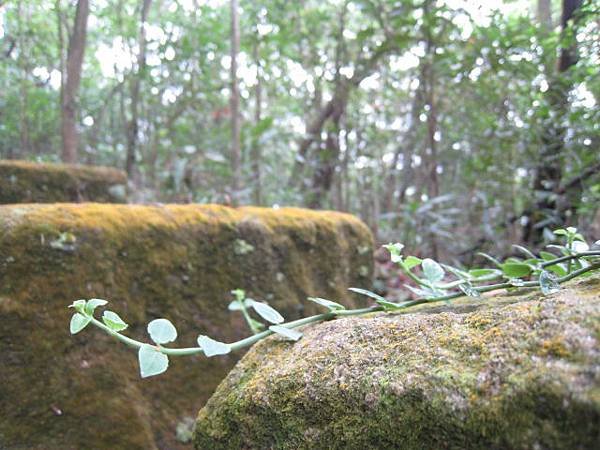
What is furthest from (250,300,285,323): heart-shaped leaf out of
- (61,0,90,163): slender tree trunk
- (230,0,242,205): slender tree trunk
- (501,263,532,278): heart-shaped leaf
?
(61,0,90,163): slender tree trunk

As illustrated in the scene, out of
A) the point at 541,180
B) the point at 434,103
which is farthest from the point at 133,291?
the point at 434,103

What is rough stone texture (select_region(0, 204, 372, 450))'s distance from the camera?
147cm

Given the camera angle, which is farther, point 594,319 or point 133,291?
point 133,291

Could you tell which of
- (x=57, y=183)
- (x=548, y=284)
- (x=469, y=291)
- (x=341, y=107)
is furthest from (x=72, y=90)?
(x=548, y=284)

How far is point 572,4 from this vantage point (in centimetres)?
301

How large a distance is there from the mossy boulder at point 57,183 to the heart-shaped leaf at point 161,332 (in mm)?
2343

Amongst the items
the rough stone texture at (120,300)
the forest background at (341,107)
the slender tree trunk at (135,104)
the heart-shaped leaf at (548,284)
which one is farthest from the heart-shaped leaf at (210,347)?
the slender tree trunk at (135,104)

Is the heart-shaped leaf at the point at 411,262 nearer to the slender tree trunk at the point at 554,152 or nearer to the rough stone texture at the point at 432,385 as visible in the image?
the rough stone texture at the point at 432,385

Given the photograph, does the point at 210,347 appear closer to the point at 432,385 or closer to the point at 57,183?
the point at 432,385

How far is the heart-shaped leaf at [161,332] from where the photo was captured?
2.91 feet

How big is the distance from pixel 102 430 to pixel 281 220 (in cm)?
118

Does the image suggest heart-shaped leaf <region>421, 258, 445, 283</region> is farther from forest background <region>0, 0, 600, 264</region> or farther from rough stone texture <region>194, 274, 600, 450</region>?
forest background <region>0, 0, 600, 264</region>

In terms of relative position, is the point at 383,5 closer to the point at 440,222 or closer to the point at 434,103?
the point at 434,103

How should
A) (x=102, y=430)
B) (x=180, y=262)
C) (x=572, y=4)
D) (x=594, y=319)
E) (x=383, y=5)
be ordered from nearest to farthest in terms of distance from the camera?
(x=594, y=319)
(x=102, y=430)
(x=180, y=262)
(x=572, y=4)
(x=383, y=5)
